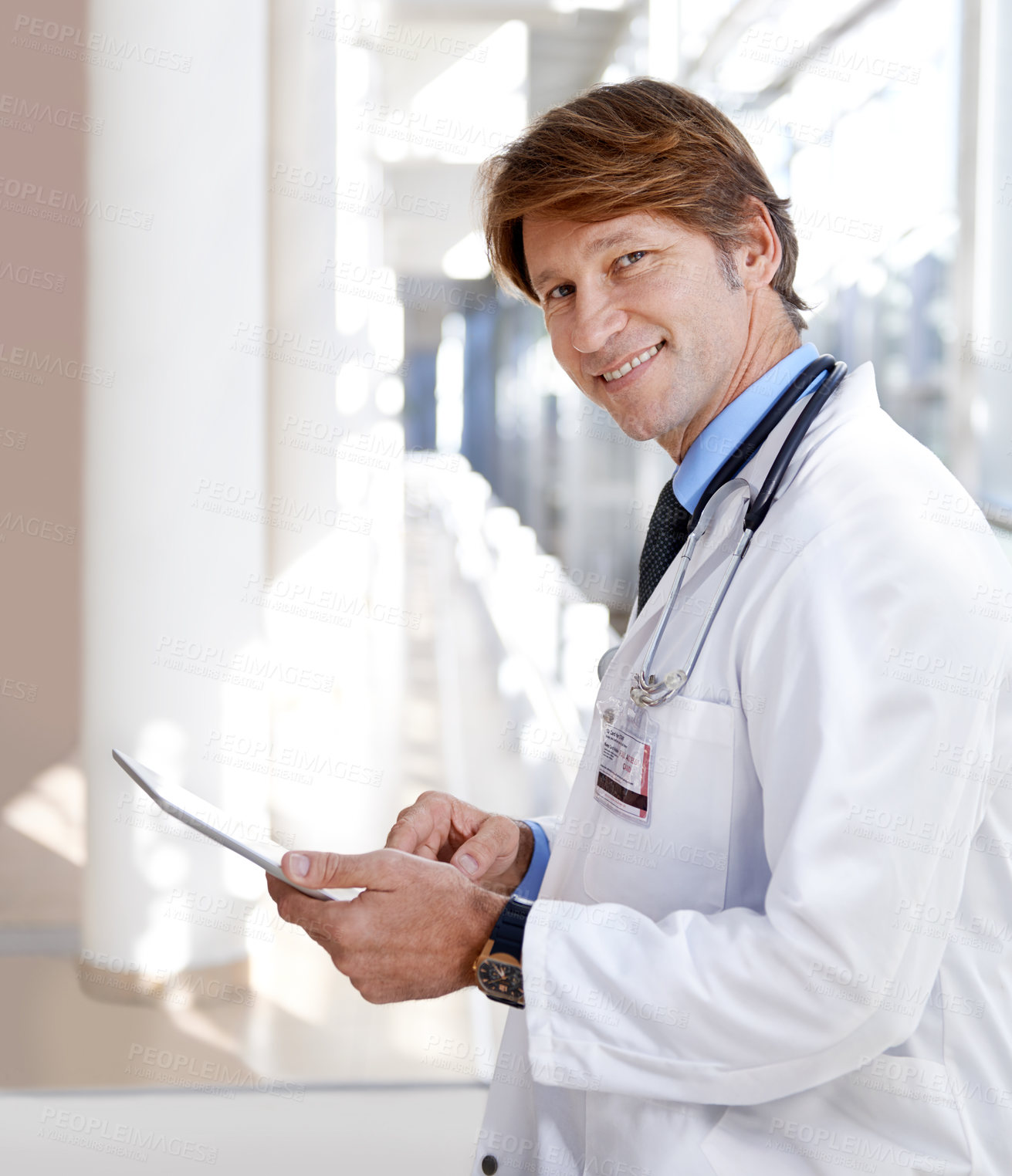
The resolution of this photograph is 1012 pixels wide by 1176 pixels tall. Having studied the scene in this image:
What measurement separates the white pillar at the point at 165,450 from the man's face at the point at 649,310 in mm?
2128

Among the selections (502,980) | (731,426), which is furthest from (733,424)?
Answer: (502,980)

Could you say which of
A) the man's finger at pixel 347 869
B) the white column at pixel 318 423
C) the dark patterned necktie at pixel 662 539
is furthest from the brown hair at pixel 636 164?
the white column at pixel 318 423

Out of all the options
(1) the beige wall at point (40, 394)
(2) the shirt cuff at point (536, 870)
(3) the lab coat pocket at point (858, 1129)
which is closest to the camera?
(3) the lab coat pocket at point (858, 1129)

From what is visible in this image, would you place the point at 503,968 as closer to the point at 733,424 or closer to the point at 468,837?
the point at 468,837

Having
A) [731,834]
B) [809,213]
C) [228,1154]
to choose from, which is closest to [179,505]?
[228,1154]

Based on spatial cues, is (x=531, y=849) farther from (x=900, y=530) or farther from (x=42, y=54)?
(x=42, y=54)

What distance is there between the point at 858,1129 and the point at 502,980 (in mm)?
405

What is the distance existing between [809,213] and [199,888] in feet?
15.6

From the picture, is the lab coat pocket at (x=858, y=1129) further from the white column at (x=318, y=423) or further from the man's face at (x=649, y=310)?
the white column at (x=318, y=423)

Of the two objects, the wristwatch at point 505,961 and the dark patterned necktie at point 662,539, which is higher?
the dark patterned necktie at point 662,539

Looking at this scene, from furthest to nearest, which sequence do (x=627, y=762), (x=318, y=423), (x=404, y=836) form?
1. (x=318, y=423)
2. (x=404, y=836)
3. (x=627, y=762)

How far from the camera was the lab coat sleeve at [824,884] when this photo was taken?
1042mm

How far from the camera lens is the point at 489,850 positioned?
1.60 meters

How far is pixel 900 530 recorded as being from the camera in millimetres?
1103
